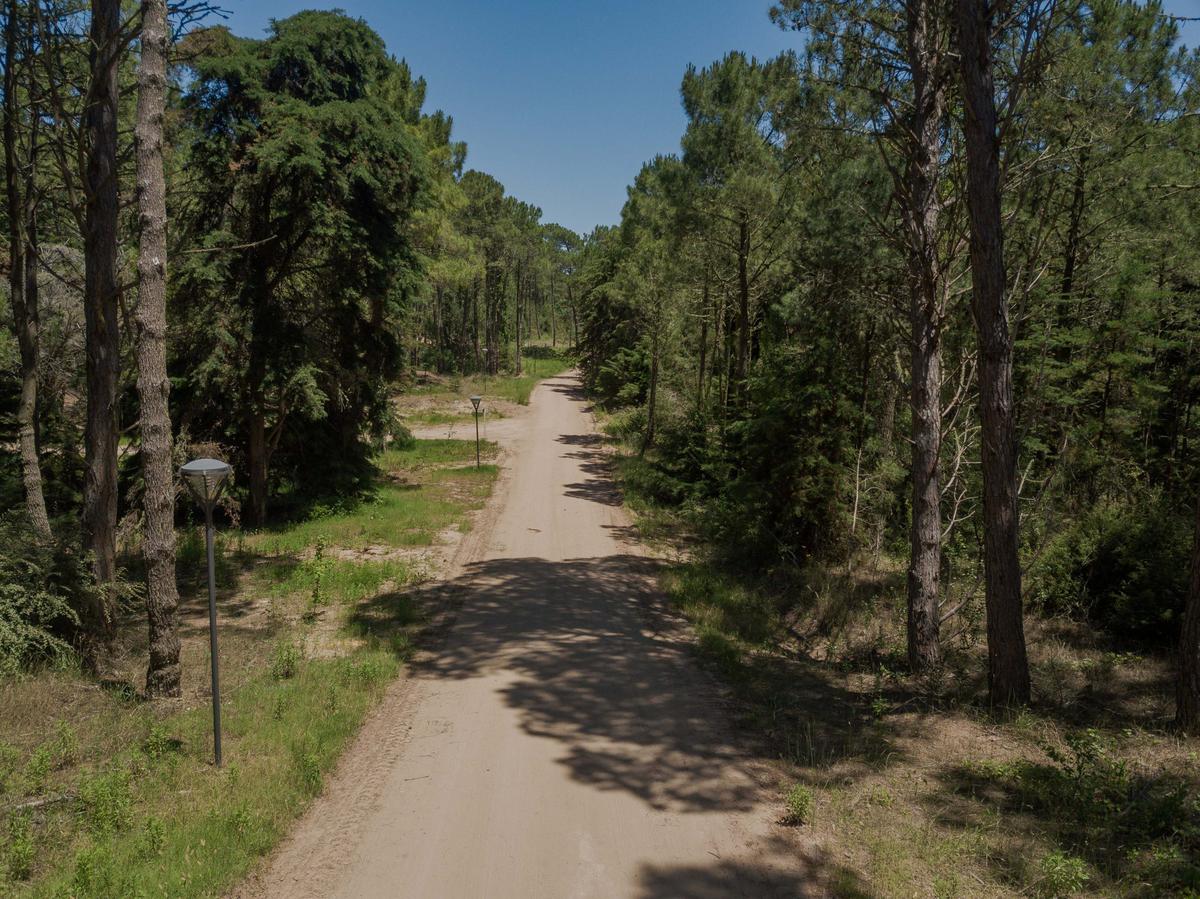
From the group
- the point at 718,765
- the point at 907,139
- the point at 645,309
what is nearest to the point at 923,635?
the point at 718,765

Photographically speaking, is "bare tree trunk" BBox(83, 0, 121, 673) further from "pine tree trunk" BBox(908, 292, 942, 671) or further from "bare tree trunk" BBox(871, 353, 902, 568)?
"bare tree trunk" BBox(871, 353, 902, 568)

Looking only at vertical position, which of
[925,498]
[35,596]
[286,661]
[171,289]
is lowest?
[286,661]

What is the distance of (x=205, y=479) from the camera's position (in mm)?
6398

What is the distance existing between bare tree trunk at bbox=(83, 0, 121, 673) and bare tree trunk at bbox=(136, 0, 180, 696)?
31.9 inches

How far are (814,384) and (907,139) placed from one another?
14.6 feet

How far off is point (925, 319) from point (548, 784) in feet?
Result: 21.5

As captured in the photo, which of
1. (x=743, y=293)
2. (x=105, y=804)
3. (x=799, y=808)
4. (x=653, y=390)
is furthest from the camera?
(x=653, y=390)

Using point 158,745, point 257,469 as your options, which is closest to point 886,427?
point 158,745

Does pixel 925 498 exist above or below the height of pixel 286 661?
above

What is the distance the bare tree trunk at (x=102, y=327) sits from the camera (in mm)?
8195

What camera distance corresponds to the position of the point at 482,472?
2364 centimetres

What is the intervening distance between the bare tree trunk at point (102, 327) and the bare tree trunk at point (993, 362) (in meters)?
9.16

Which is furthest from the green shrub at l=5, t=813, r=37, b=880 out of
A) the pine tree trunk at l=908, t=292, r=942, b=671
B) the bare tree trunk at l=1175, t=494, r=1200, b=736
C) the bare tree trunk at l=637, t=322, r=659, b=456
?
the bare tree trunk at l=637, t=322, r=659, b=456

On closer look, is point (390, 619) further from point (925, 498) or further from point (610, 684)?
point (925, 498)
